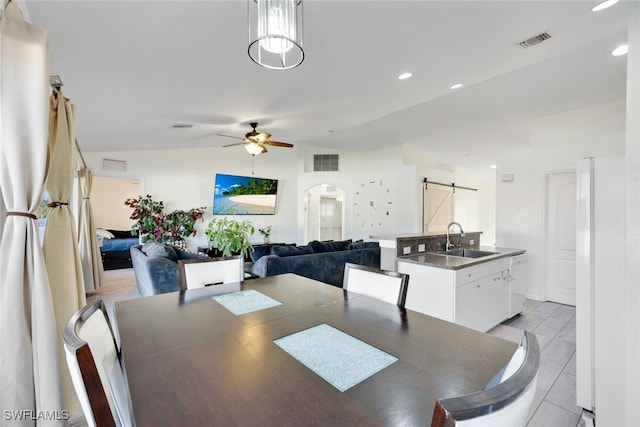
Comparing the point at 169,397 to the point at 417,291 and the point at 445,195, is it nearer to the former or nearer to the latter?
the point at 417,291

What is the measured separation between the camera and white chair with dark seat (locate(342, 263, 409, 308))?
5.36ft

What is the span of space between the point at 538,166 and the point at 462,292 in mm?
3199

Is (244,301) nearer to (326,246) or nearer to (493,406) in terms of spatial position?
(493,406)

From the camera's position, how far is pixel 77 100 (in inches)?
102

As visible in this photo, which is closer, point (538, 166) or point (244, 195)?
point (538, 166)

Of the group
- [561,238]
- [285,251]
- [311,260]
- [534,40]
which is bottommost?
[311,260]

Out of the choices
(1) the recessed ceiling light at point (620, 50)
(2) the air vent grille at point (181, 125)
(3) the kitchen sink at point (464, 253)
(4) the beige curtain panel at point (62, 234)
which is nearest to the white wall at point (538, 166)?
(1) the recessed ceiling light at point (620, 50)

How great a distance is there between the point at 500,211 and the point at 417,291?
120 inches

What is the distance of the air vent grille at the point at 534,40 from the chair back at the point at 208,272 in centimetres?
313

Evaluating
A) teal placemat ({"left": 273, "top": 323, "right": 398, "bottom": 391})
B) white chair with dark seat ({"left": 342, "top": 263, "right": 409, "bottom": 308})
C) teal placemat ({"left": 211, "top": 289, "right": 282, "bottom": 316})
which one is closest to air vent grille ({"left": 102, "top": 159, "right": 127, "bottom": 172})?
teal placemat ({"left": 211, "top": 289, "right": 282, "bottom": 316})

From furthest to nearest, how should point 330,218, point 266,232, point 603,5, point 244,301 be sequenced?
point 330,218
point 266,232
point 603,5
point 244,301

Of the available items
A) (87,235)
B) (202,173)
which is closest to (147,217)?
(87,235)

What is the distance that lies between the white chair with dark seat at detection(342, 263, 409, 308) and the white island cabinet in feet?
3.57

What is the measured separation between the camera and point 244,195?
6.63 m
